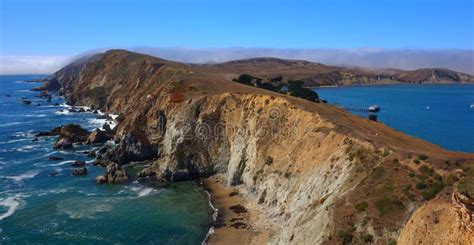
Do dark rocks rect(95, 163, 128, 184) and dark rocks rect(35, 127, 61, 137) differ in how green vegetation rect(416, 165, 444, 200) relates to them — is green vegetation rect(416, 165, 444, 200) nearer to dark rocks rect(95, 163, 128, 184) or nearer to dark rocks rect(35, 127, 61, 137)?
dark rocks rect(95, 163, 128, 184)

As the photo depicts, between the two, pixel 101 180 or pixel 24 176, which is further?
pixel 24 176

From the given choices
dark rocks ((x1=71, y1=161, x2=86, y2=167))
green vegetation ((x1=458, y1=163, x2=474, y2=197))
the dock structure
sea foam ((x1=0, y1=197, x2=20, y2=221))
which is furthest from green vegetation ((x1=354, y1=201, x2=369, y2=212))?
the dock structure

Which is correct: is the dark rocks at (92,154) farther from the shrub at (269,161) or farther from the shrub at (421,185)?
the shrub at (421,185)

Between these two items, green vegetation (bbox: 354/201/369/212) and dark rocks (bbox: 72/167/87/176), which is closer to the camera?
green vegetation (bbox: 354/201/369/212)

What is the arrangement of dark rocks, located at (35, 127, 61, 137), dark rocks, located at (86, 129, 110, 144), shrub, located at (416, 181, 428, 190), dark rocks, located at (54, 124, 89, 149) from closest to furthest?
shrub, located at (416, 181, 428, 190) < dark rocks, located at (54, 124, 89, 149) < dark rocks, located at (86, 129, 110, 144) < dark rocks, located at (35, 127, 61, 137)

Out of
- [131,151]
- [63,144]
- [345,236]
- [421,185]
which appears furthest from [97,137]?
[421,185]

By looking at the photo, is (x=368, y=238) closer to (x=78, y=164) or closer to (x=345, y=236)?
(x=345, y=236)

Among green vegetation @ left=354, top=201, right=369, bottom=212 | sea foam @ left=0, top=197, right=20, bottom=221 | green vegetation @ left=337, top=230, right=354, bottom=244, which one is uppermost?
green vegetation @ left=354, top=201, right=369, bottom=212

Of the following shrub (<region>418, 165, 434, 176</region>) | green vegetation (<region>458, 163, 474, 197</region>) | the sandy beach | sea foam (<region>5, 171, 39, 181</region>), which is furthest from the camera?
sea foam (<region>5, 171, 39, 181</region>)
